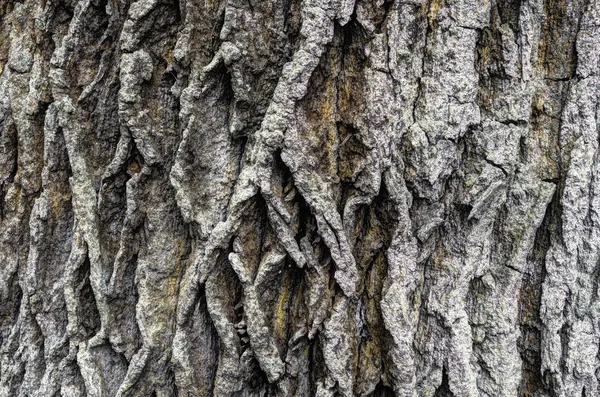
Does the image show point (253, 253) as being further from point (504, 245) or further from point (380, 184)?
point (504, 245)

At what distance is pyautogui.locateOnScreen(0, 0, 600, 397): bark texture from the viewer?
1089mm

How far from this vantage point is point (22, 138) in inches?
49.3

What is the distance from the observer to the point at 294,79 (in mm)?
1057

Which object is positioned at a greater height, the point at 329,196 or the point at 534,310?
the point at 329,196

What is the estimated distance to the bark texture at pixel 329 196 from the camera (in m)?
1.09

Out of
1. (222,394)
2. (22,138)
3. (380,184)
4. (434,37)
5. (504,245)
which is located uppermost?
(434,37)

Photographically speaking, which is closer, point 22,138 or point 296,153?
point 296,153

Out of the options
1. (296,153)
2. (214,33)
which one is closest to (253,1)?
(214,33)

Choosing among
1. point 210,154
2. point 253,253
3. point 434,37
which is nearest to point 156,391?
point 253,253

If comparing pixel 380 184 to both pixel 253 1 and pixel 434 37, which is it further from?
pixel 253 1

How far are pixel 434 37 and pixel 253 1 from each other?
431mm

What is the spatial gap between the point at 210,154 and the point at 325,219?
12.6 inches

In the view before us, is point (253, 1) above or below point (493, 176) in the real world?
above

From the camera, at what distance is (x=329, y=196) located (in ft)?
3.60
